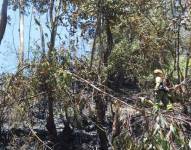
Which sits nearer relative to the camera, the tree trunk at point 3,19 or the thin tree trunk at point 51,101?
the thin tree trunk at point 51,101

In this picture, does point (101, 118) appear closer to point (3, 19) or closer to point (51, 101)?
point (51, 101)

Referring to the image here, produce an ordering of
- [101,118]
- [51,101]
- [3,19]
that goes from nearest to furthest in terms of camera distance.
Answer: [51,101] < [101,118] < [3,19]

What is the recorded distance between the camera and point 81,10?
17.5 meters

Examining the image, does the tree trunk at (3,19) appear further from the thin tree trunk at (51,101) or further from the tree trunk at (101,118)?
the tree trunk at (101,118)

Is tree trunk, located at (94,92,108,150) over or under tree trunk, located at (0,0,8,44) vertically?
under

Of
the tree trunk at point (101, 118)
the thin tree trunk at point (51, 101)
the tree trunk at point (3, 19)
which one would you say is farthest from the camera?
the tree trunk at point (3, 19)

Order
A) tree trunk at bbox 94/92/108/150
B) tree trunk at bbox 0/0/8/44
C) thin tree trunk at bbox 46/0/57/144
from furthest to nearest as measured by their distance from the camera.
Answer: tree trunk at bbox 0/0/8/44
thin tree trunk at bbox 46/0/57/144
tree trunk at bbox 94/92/108/150

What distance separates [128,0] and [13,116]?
21.0ft

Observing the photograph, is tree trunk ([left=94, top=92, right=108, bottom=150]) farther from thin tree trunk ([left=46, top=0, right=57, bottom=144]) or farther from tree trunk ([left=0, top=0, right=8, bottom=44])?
tree trunk ([left=0, top=0, right=8, bottom=44])

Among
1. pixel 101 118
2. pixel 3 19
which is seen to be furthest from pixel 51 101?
pixel 3 19

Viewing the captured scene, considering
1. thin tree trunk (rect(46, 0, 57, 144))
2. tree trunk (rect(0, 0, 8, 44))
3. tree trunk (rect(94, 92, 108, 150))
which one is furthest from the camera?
tree trunk (rect(0, 0, 8, 44))

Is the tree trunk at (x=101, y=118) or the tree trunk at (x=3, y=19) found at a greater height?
the tree trunk at (x=3, y=19)

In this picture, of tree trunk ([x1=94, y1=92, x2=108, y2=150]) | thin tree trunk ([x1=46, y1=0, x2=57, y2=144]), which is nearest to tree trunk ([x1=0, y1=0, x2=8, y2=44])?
thin tree trunk ([x1=46, y1=0, x2=57, y2=144])

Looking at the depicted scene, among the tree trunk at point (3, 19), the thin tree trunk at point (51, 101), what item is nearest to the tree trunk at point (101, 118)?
the thin tree trunk at point (51, 101)
